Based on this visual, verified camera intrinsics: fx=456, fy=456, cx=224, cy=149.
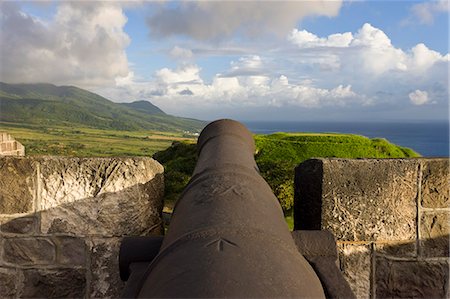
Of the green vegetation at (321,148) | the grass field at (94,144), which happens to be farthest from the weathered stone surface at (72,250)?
the grass field at (94,144)

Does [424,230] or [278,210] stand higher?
[278,210]

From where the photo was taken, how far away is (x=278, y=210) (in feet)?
7.52

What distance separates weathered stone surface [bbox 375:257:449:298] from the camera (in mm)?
3367

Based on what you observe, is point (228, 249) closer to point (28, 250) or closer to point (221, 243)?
point (221, 243)

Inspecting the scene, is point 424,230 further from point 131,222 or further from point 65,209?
A: point 65,209

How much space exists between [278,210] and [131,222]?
4.71 ft

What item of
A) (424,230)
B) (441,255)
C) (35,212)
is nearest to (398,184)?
(424,230)

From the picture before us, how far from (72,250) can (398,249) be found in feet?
7.85

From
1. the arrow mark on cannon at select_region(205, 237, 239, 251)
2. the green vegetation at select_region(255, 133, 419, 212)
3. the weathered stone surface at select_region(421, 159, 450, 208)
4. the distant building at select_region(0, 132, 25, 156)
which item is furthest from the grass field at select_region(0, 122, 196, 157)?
the arrow mark on cannon at select_region(205, 237, 239, 251)

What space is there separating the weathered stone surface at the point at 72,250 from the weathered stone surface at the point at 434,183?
253 cm

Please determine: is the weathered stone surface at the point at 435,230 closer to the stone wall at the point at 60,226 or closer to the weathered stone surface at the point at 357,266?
the weathered stone surface at the point at 357,266

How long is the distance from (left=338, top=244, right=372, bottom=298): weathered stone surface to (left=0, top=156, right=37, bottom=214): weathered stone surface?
2291mm

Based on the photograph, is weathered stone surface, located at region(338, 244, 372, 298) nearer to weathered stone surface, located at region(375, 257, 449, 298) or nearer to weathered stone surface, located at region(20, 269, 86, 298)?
weathered stone surface, located at region(375, 257, 449, 298)

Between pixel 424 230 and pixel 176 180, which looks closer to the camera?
pixel 424 230
